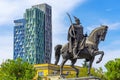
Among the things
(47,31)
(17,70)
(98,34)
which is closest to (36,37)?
(47,31)

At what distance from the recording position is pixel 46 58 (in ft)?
600

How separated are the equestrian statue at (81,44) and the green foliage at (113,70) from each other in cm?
2831

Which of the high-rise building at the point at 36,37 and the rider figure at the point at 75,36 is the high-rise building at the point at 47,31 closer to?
the high-rise building at the point at 36,37

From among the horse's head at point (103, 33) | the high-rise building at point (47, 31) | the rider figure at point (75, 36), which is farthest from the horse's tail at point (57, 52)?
the high-rise building at point (47, 31)

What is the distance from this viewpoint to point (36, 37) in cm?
18188

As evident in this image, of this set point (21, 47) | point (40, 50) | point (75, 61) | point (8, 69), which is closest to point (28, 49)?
point (40, 50)

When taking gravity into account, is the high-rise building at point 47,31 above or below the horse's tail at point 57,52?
above

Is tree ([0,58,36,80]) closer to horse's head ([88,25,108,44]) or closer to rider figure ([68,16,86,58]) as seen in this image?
rider figure ([68,16,86,58])

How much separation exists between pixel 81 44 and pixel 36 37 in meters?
156

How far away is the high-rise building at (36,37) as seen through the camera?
179000 millimetres

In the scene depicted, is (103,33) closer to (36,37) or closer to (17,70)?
(17,70)

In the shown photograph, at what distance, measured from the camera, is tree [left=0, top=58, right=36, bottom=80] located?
5491cm

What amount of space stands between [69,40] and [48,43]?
160858 mm

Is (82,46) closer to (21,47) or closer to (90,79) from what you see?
(90,79)
